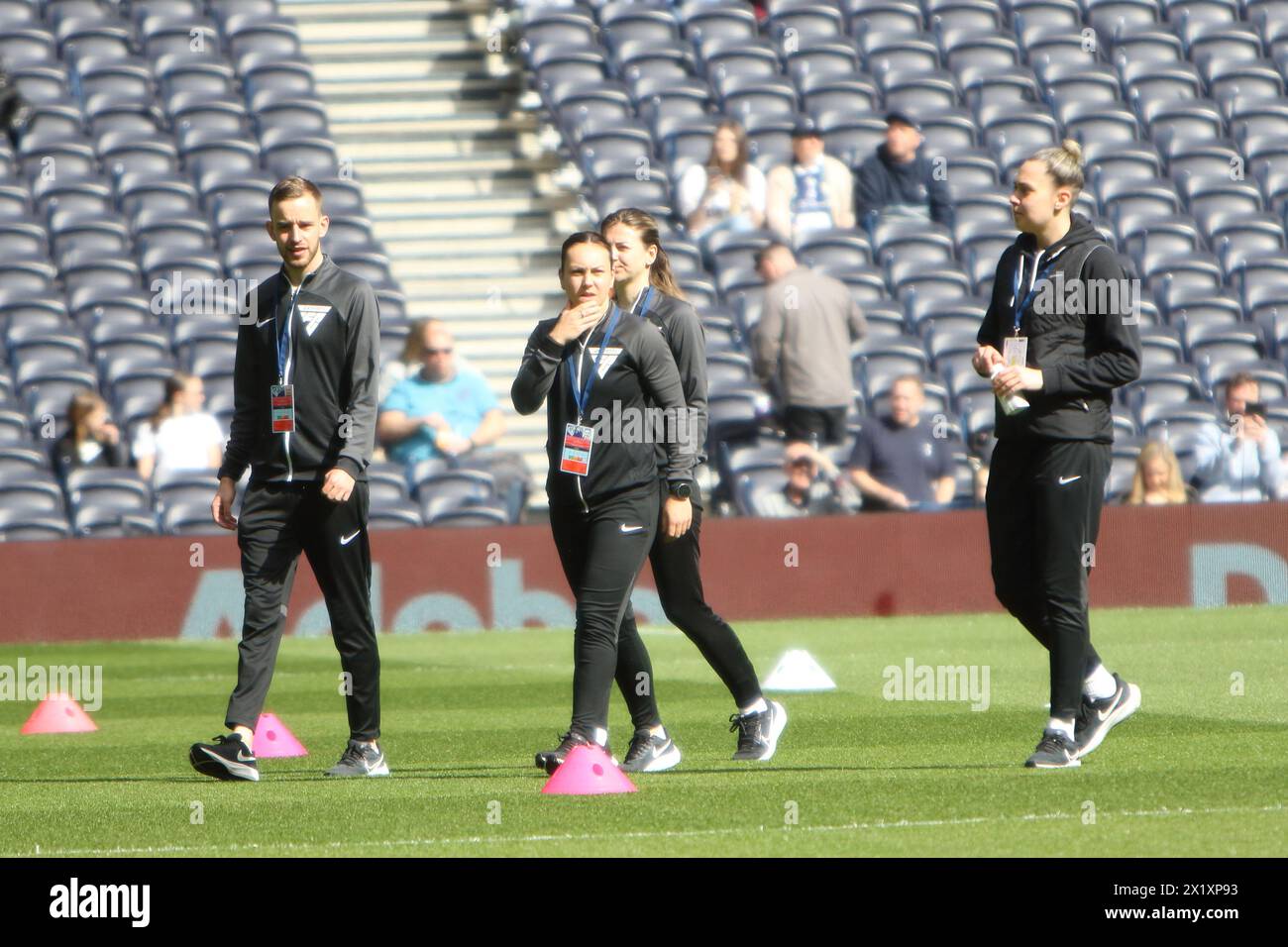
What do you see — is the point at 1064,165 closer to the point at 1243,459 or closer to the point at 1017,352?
Answer: the point at 1017,352

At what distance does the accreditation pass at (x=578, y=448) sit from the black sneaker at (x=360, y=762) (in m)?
1.39

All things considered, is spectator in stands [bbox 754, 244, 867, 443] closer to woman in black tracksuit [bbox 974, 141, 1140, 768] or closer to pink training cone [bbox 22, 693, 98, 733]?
pink training cone [bbox 22, 693, 98, 733]

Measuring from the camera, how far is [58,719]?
1015cm

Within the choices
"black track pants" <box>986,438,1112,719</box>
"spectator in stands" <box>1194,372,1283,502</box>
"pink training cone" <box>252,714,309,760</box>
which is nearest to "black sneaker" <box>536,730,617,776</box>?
"pink training cone" <box>252,714,309,760</box>

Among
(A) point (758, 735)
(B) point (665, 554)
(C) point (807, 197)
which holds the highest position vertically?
(C) point (807, 197)

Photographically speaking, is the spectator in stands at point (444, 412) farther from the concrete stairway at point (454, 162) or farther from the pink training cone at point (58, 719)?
the pink training cone at point (58, 719)

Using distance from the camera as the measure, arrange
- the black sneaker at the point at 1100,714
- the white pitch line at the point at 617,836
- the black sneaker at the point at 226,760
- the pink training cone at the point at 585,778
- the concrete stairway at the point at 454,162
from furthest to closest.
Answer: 1. the concrete stairway at the point at 454,162
2. the black sneaker at the point at 1100,714
3. the black sneaker at the point at 226,760
4. the pink training cone at the point at 585,778
5. the white pitch line at the point at 617,836

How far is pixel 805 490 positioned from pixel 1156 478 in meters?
2.69

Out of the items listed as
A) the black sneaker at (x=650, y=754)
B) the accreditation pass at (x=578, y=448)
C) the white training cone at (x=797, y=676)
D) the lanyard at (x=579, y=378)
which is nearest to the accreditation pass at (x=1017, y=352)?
the lanyard at (x=579, y=378)

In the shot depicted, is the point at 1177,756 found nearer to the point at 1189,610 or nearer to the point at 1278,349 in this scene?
the point at 1189,610

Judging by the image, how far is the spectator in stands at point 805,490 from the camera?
1598cm

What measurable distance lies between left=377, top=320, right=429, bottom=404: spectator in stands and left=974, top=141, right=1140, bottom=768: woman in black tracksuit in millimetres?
8254

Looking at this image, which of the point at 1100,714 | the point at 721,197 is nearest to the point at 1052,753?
the point at 1100,714
